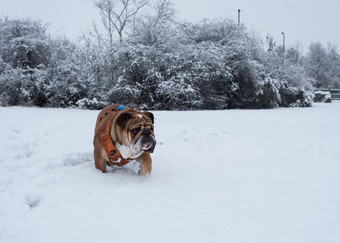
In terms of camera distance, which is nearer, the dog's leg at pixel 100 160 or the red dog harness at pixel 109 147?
the red dog harness at pixel 109 147

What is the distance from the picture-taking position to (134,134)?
2.84 meters

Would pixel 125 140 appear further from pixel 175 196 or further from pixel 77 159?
pixel 77 159

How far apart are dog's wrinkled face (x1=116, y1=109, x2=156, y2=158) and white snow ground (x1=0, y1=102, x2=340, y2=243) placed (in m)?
0.38

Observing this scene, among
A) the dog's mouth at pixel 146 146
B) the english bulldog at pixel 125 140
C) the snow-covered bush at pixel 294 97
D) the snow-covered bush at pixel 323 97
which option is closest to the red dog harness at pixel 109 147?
the english bulldog at pixel 125 140

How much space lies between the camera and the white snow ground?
1.92 meters

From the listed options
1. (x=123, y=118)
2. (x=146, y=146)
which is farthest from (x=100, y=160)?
(x=146, y=146)

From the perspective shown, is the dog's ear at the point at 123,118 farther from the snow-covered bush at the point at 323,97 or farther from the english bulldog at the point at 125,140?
the snow-covered bush at the point at 323,97

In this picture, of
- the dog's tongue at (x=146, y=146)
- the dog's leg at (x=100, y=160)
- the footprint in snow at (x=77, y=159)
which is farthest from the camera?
the footprint in snow at (x=77, y=159)

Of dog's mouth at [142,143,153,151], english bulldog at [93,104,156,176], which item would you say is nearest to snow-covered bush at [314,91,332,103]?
english bulldog at [93,104,156,176]

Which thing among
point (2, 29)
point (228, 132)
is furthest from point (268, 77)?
point (2, 29)

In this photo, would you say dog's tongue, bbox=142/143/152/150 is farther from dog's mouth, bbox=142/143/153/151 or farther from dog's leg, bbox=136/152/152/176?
dog's leg, bbox=136/152/152/176

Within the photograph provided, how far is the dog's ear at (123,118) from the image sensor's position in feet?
9.83

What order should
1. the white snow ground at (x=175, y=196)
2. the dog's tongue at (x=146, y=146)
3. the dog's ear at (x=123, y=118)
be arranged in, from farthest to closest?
the dog's ear at (x=123, y=118) → the dog's tongue at (x=146, y=146) → the white snow ground at (x=175, y=196)

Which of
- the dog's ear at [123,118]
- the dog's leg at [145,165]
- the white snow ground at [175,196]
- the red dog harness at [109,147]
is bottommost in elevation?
the white snow ground at [175,196]
